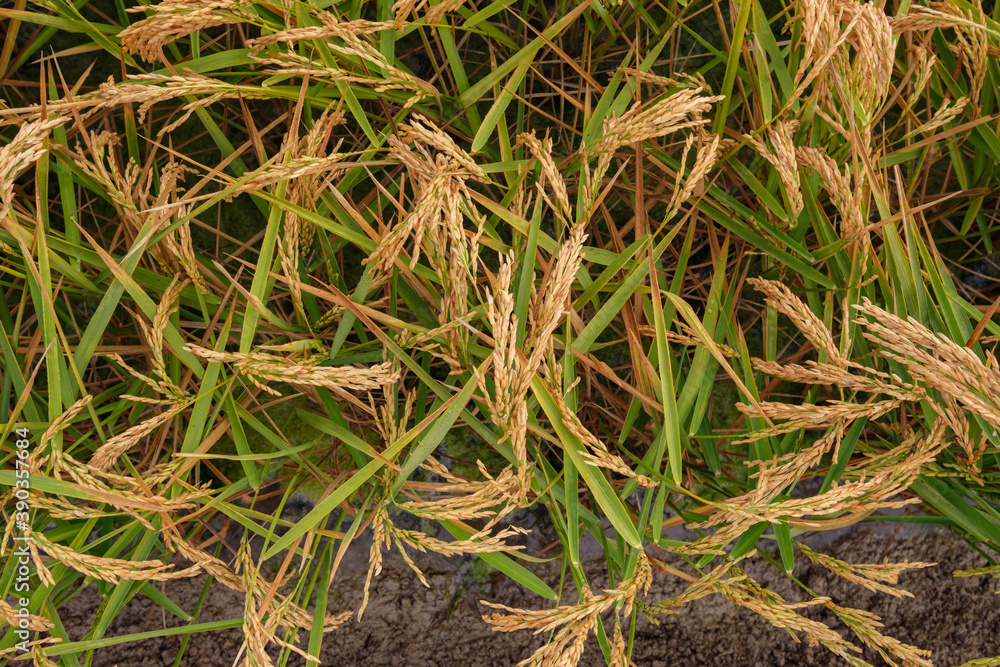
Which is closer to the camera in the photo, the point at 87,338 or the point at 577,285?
the point at 87,338

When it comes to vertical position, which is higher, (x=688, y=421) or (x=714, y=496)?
(x=688, y=421)

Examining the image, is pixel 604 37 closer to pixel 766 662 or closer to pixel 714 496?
pixel 714 496

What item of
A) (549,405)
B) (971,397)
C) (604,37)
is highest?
(604,37)

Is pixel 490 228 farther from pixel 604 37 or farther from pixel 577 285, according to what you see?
pixel 604 37

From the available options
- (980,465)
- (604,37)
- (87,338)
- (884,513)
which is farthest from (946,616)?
(87,338)

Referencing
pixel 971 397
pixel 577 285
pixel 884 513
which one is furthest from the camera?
pixel 884 513

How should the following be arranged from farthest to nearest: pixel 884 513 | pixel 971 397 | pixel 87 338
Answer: pixel 884 513
pixel 87 338
pixel 971 397

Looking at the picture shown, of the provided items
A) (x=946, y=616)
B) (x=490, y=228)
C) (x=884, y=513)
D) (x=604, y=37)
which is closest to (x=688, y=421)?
(x=490, y=228)
